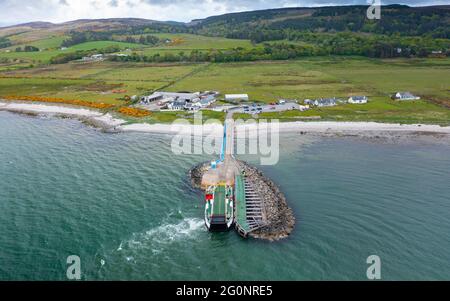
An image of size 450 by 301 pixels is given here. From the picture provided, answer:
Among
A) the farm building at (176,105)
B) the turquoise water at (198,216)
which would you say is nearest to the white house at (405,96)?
the turquoise water at (198,216)

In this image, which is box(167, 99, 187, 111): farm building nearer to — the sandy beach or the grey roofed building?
the sandy beach

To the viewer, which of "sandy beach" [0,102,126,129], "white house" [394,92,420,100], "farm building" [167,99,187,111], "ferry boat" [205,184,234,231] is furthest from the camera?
"white house" [394,92,420,100]

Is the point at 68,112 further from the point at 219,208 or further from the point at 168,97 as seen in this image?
the point at 219,208

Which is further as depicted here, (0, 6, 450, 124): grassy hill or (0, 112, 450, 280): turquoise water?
(0, 6, 450, 124): grassy hill

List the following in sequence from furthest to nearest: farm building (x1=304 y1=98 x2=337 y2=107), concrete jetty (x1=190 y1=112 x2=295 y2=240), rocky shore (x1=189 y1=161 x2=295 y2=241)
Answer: farm building (x1=304 y1=98 x2=337 y2=107)
concrete jetty (x1=190 y1=112 x2=295 y2=240)
rocky shore (x1=189 y1=161 x2=295 y2=241)

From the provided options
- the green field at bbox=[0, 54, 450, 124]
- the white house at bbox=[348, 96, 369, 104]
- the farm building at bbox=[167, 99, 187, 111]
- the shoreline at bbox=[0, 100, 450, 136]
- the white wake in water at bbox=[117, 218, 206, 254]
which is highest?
the green field at bbox=[0, 54, 450, 124]

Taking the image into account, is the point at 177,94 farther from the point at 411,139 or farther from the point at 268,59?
the point at 268,59

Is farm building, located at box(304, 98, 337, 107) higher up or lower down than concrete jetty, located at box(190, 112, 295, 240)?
higher up

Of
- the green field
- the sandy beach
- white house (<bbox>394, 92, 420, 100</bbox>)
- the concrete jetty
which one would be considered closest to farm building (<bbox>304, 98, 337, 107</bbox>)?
the green field
